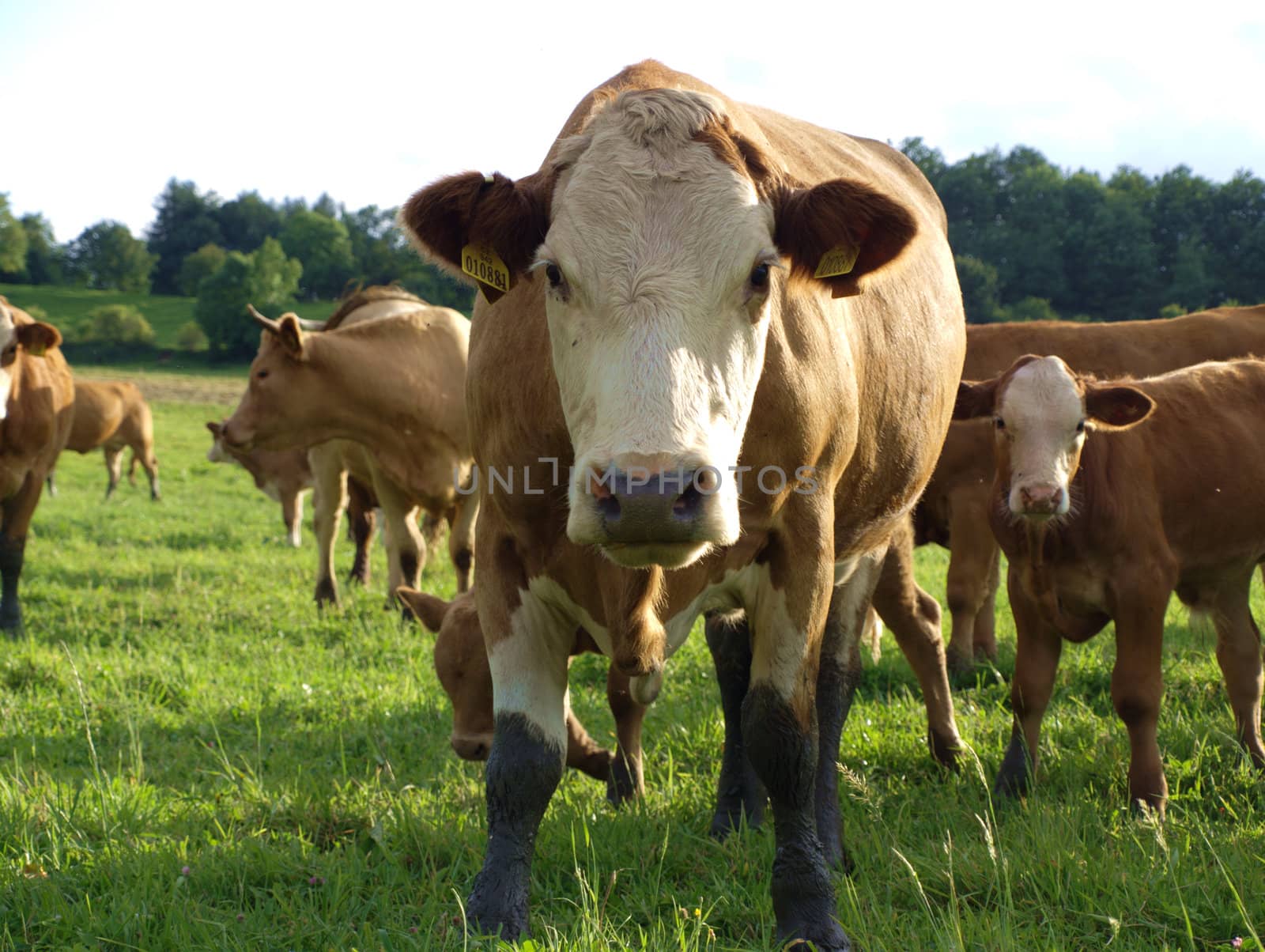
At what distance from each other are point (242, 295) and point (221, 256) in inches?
1140

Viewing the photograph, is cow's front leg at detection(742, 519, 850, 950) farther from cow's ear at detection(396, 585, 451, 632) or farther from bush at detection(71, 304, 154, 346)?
bush at detection(71, 304, 154, 346)

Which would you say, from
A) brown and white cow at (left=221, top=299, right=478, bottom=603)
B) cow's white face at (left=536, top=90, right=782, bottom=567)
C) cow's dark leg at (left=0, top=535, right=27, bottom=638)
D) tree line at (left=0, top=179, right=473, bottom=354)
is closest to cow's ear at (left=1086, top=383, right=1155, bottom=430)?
cow's white face at (left=536, top=90, right=782, bottom=567)

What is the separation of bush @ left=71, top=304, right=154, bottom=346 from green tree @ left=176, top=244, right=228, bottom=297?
28.4 metres

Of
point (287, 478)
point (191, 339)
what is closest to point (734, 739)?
point (287, 478)

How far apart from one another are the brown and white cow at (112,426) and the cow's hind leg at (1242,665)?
17.9m

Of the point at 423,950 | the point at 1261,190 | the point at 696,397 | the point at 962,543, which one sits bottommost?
the point at 423,950

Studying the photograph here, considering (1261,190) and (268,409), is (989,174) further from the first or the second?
(268,409)

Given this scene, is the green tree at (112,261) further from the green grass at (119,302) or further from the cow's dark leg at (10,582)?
the cow's dark leg at (10,582)

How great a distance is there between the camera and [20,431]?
8.52 m

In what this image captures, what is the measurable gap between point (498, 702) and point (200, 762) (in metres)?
2.42

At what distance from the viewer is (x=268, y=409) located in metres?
8.51

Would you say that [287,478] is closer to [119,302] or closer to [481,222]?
[481,222]

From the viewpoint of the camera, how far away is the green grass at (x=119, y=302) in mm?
70500

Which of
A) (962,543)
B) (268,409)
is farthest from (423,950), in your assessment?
(268,409)
